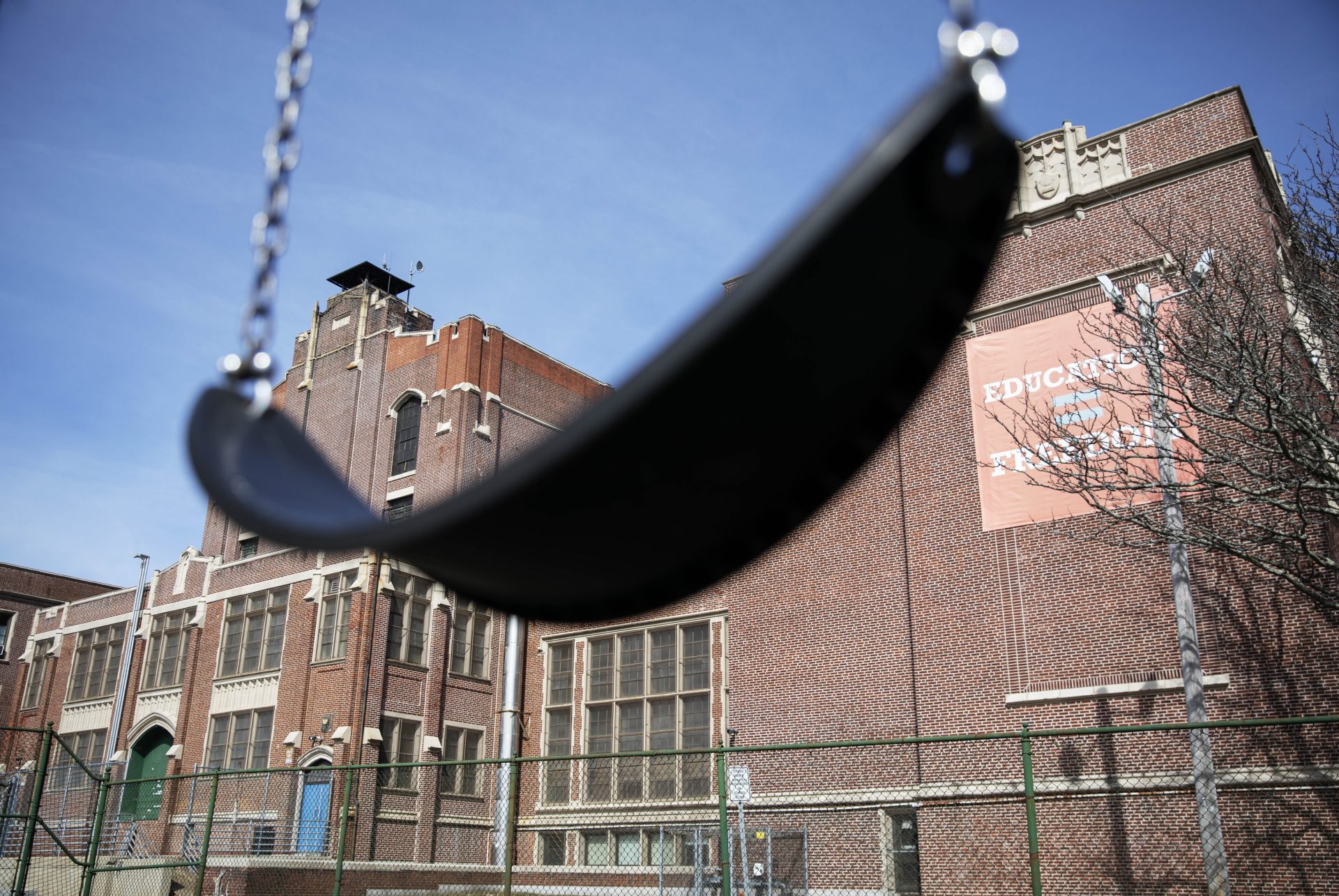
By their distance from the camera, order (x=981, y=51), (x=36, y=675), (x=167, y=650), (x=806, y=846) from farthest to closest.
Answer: (x=36, y=675) → (x=167, y=650) → (x=806, y=846) → (x=981, y=51)

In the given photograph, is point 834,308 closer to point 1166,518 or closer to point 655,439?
point 655,439

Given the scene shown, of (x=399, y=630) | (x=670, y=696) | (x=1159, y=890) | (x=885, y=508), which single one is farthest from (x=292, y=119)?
(x=399, y=630)

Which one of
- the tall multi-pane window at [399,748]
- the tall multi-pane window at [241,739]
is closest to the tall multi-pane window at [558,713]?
the tall multi-pane window at [399,748]

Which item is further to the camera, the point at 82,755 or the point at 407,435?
the point at 82,755

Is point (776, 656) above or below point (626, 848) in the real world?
above

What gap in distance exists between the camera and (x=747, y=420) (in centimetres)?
144

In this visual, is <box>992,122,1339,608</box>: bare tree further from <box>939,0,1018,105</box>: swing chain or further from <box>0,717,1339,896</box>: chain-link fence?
<box>939,0,1018,105</box>: swing chain

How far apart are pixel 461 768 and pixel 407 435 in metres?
9.06

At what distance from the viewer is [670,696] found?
69.2 ft

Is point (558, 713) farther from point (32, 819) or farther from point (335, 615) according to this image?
point (32, 819)

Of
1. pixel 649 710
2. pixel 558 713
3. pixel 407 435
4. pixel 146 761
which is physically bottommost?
pixel 146 761

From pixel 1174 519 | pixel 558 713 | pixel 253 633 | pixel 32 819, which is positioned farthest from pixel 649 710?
pixel 1174 519

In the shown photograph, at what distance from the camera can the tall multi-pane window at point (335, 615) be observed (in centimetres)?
2369

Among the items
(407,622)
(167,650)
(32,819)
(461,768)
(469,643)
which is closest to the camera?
(32,819)
